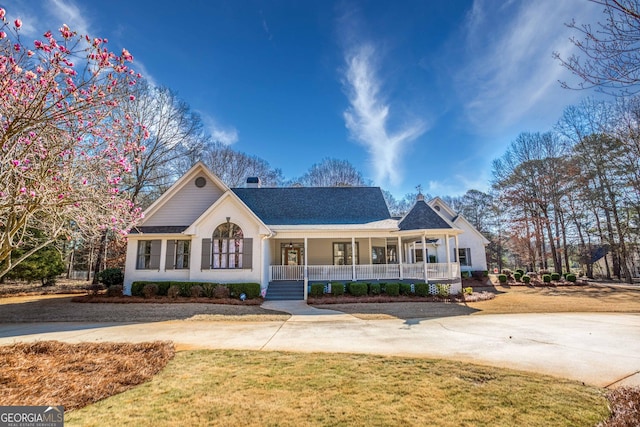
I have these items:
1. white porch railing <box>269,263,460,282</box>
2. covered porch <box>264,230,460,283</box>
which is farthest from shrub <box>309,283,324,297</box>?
white porch railing <box>269,263,460,282</box>

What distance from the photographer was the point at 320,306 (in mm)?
12844

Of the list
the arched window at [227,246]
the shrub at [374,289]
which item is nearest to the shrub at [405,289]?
the shrub at [374,289]

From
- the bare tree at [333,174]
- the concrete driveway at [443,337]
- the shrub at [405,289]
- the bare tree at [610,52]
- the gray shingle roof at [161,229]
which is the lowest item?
the concrete driveway at [443,337]

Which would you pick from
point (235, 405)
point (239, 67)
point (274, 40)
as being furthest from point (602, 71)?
point (239, 67)

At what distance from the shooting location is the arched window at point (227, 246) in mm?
14977

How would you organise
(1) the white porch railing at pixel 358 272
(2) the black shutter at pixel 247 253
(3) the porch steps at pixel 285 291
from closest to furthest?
(2) the black shutter at pixel 247 253, (3) the porch steps at pixel 285 291, (1) the white porch railing at pixel 358 272

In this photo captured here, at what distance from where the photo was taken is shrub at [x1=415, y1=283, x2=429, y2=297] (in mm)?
14604

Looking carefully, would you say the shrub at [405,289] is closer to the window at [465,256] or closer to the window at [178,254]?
the window at [178,254]

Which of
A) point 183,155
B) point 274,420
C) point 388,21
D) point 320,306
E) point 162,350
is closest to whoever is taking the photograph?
point 274,420

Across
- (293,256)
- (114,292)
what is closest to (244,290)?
(293,256)

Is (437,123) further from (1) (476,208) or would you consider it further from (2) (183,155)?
(1) (476,208)

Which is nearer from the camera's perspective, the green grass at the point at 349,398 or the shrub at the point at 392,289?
the green grass at the point at 349,398

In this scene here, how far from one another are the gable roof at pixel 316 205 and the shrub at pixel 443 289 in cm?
559

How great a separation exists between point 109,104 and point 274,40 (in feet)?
29.6
